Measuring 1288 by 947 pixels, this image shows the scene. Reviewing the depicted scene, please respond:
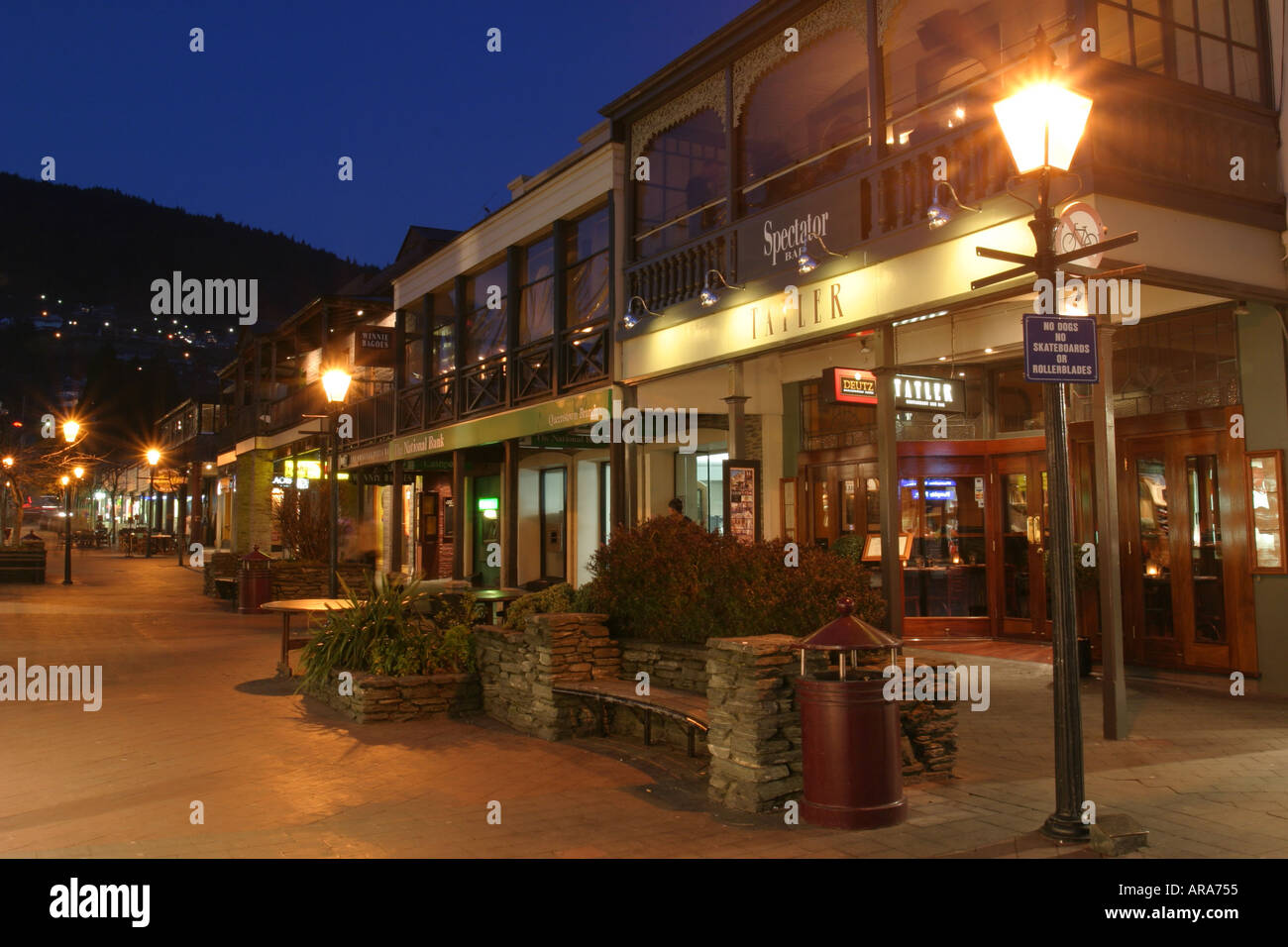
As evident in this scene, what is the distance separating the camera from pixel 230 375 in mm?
41500

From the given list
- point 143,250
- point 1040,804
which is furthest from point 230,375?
point 143,250

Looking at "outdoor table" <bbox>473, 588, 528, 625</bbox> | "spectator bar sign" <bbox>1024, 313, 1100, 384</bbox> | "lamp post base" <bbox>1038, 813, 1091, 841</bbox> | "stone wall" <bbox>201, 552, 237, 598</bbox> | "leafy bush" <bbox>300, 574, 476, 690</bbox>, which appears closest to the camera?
"lamp post base" <bbox>1038, 813, 1091, 841</bbox>

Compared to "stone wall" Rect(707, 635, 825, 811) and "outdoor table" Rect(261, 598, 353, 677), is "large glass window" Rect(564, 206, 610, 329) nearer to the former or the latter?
"outdoor table" Rect(261, 598, 353, 677)

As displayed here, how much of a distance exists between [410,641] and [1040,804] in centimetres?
608

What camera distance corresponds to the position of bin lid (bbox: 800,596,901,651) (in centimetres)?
584

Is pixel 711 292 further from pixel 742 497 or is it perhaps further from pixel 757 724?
pixel 757 724

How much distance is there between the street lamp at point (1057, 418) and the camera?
547 centimetres

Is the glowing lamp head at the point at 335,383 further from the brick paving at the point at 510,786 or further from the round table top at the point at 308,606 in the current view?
the brick paving at the point at 510,786

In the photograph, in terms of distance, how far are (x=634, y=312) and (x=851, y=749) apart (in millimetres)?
9262

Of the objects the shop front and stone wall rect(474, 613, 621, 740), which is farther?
the shop front

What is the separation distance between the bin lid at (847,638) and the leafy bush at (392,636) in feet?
16.3

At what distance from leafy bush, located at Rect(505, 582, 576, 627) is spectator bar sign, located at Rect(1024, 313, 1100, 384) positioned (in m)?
5.22

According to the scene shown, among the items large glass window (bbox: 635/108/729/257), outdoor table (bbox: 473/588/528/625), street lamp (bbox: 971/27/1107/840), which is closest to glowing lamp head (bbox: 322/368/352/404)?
outdoor table (bbox: 473/588/528/625)

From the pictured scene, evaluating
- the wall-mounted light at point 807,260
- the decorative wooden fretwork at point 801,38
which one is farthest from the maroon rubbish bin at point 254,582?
the wall-mounted light at point 807,260
